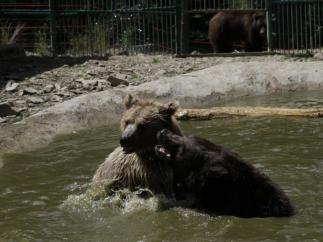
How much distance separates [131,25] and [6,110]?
7.01 meters

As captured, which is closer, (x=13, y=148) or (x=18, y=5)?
(x=13, y=148)

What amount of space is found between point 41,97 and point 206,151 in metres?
5.37

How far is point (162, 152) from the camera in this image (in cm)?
539

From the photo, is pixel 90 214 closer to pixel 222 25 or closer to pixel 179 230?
pixel 179 230

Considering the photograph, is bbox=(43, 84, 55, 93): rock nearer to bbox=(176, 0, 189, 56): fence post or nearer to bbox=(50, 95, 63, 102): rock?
bbox=(50, 95, 63, 102): rock

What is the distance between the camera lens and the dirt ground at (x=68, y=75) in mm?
10070

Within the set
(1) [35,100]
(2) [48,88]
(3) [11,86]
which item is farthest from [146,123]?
(3) [11,86]

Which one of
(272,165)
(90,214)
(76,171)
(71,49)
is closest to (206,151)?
(90,214)

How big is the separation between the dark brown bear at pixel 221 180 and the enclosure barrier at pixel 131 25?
387 inches

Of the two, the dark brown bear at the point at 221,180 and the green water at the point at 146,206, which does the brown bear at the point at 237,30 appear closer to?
the green water at the point at 146,206

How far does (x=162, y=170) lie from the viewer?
5.68m

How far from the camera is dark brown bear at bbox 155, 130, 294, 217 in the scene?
17.3 ft

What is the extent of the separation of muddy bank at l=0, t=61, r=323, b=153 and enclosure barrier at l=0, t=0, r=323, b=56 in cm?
387

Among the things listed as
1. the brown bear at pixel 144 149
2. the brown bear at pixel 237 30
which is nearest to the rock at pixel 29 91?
the brown bear at pixel 144 149
